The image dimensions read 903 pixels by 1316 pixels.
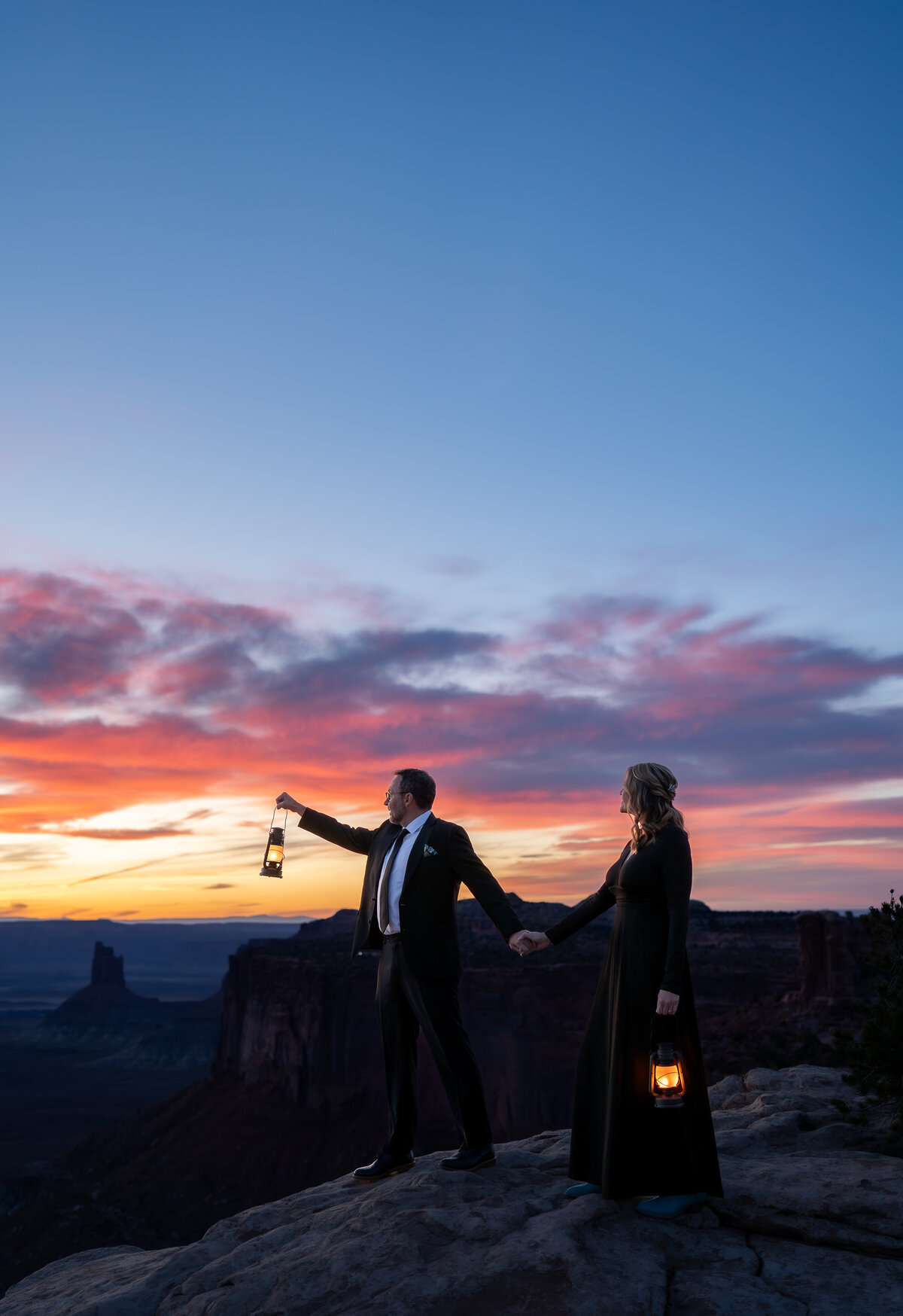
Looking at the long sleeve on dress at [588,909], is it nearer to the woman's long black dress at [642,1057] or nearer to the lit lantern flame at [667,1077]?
the woman's long black dress at [642,1057]

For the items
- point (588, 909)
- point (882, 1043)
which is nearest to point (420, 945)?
point (588, 909)

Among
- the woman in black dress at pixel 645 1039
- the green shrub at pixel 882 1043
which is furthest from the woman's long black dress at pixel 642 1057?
the green shrub at pixel 882 1043

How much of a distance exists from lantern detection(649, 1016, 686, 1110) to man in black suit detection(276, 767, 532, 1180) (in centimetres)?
103

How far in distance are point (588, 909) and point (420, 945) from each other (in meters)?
1.05

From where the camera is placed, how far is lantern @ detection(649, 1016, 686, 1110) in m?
4.61

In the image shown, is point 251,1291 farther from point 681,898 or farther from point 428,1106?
point 428,1106

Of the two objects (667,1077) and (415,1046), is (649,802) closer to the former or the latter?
(667,1077)

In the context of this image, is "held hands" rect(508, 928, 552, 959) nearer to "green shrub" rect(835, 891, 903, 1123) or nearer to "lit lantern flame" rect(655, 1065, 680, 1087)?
"lit lantern flame" rect(655, 1065, 680, 1087)

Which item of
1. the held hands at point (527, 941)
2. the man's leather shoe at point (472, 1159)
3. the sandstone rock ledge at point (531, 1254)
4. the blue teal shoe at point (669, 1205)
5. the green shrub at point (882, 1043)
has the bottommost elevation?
the sandstone rock ledge at point (531, 1254)

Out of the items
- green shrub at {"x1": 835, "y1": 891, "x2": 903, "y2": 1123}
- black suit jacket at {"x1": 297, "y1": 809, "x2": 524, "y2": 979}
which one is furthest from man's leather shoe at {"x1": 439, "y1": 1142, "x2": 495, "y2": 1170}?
green shrub at {"x1": 835, "y1": 891, "x2": 903, "y2": 1123}

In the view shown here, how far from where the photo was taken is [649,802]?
16.6ft

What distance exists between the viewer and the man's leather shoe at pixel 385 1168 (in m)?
5.79

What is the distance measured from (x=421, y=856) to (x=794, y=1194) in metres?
2.70

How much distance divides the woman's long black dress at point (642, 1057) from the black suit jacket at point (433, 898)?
2.66 ft
